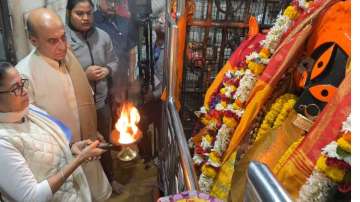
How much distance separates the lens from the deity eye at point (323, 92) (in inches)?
38.0

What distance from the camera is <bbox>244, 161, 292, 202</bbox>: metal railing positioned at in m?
0.36

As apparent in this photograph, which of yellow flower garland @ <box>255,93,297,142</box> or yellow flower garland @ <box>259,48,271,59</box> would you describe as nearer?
yellow flower garland @ <box>255,93,297,142</box>

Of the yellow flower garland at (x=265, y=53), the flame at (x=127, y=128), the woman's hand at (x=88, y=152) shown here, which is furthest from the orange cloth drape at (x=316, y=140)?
the woman's hand at (x=88, y=152)

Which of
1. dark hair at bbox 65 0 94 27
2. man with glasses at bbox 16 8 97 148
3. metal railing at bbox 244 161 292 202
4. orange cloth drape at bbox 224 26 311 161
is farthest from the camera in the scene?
dark hair at bbox 65 0 94 27

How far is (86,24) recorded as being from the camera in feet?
8.22

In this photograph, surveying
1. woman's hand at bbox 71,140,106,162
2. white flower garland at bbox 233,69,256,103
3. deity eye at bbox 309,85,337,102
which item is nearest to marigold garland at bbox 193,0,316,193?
white flower garland at bbox 233,69,256,103

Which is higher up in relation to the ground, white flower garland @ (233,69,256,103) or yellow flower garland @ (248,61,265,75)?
yellow flower garland @ (248,61,265,75)

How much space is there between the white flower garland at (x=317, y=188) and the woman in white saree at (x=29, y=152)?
1.20 meters

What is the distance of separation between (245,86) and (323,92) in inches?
16.0

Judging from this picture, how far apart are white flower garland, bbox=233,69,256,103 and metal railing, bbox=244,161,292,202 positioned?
0.96m

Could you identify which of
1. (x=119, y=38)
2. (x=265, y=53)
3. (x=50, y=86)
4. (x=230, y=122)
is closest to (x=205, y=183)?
(x=230, y=122)

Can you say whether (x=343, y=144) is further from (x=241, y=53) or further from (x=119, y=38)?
(x=119, y=38)

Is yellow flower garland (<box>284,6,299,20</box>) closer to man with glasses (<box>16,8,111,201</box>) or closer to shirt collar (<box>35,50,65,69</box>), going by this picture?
man with glasses (<box>16,8,111,201</box>)

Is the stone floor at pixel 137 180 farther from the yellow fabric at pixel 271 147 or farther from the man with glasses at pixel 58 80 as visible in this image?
the yellow fabric at pixel 271 147
